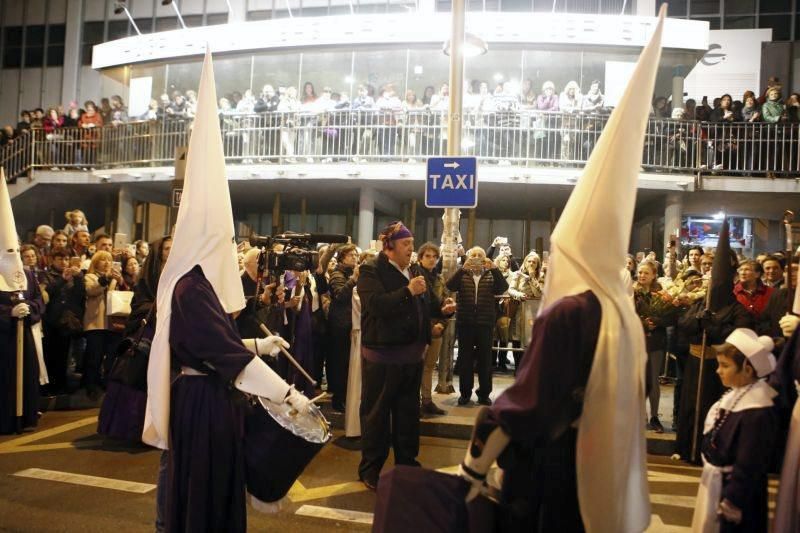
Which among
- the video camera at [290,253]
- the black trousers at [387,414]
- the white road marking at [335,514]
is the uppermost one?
the video camera at [290,253]

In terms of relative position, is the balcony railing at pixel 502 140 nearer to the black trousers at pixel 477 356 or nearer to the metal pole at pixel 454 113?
the metal pole at pixel 454 113

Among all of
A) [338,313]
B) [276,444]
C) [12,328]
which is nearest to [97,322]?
[12,328]

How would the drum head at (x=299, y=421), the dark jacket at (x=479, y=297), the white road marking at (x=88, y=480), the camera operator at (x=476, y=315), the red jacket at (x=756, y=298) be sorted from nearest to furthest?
the drum head at (x=299, y=421)
the white road marking at (x=88, y=480)
the red jacket at (x=756, y=298)
the camera operator at (x=476, y=315)
the dark jacket at (x=479, y=297)

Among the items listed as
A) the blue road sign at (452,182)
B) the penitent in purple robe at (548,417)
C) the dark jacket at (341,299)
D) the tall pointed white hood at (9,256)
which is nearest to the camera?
the penitent in purple robe at (548,417)

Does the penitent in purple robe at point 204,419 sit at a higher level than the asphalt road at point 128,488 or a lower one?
higher

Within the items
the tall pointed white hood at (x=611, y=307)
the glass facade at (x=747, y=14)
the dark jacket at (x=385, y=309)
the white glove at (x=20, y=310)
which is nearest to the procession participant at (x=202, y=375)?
the tall pointed white hood at (x=611, y=307)

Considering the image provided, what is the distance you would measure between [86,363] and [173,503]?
6.42 meters

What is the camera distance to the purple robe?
7.30 meters

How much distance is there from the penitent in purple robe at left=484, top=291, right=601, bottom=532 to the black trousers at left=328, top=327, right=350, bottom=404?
5972 millimetres

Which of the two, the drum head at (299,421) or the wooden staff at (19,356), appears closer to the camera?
the drum head at (299,421)

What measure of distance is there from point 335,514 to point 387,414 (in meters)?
1.00

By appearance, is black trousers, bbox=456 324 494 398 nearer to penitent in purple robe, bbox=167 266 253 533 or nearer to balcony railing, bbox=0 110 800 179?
penitent in purple robe, bbox=167 266 253 533

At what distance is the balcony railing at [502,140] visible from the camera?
16047mm

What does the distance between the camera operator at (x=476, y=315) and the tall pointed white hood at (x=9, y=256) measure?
493cm
